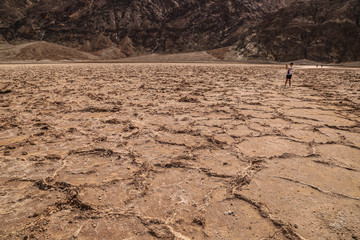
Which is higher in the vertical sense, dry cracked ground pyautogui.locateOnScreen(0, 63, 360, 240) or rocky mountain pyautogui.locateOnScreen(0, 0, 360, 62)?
rocky mountain pyautogui.locateOnScreen(0, 0, 360, 62)

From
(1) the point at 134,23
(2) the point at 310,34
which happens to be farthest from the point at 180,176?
(1) the point at 134,23

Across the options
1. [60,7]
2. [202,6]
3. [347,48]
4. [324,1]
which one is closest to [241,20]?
[202,6]

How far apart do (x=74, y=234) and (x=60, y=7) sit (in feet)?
213

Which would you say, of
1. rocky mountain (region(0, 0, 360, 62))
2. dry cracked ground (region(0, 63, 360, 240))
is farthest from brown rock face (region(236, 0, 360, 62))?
dry cracked ground (region(0, 63, 360, 240))

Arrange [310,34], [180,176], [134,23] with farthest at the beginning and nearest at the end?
[134,23] → [310,34] → [180,176]

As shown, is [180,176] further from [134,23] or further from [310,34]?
[134,23]

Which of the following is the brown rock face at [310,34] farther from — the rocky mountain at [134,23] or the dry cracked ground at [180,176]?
the dry cracked ground at [180,176]

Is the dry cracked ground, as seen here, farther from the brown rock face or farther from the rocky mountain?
the rocky mountain

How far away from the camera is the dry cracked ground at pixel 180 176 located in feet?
4.37

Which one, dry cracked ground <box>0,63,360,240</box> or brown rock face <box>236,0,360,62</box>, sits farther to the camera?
brown rock face <box>236,0,360,62</box>

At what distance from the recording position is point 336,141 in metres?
2.51

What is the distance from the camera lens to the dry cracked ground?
4.37 ft

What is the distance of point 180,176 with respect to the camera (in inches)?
73.4

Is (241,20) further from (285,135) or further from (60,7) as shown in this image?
(285,135)
